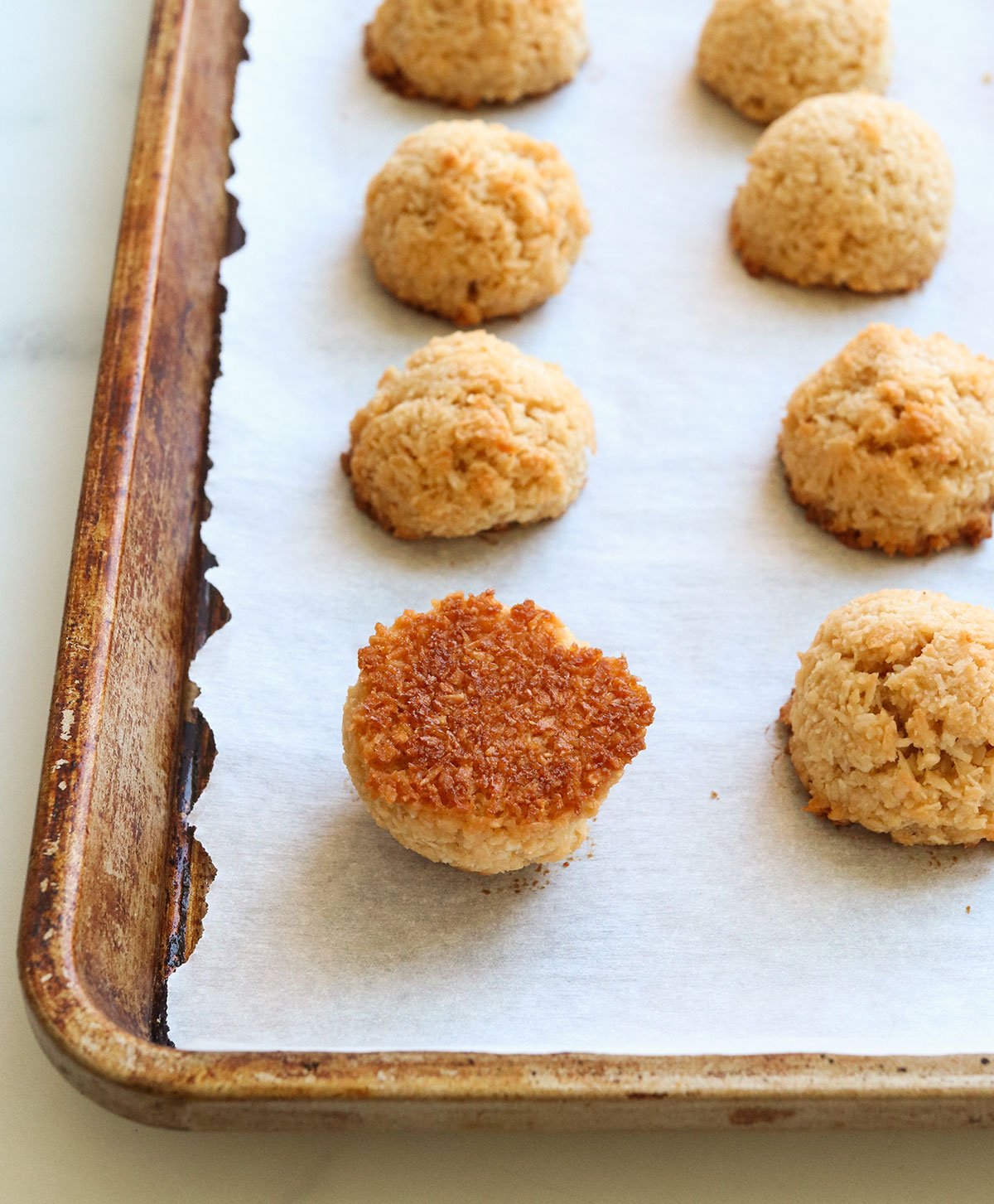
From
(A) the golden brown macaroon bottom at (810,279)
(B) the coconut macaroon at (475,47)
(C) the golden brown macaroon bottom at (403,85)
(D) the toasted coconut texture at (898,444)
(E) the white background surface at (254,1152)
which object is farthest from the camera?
(C) the golden brown macaroon bottom at (403,85)

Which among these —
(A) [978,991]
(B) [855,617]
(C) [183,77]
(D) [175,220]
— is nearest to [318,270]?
(D) [175,220]

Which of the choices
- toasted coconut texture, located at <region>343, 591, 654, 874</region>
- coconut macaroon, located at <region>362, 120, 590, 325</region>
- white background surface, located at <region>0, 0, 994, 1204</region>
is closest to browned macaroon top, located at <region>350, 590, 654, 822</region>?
toasted coconut texture, located at <region>343, 591, 654, 874</region>

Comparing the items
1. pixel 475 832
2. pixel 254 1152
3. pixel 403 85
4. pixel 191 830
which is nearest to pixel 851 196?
pixel 403 85

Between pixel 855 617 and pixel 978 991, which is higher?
pixel 855 617

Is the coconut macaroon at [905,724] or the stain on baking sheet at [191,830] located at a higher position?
the coconut macaroon at [905,724]

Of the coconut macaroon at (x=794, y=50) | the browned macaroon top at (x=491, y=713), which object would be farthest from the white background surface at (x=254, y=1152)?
the coconut macaroon at (x=794, y=50)

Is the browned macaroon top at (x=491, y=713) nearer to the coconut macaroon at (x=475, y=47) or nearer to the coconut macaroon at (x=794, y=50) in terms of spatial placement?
the coconut macaroon at (x=475, y=47)

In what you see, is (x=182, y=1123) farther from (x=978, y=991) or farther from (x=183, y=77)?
(x=183, y=77)
